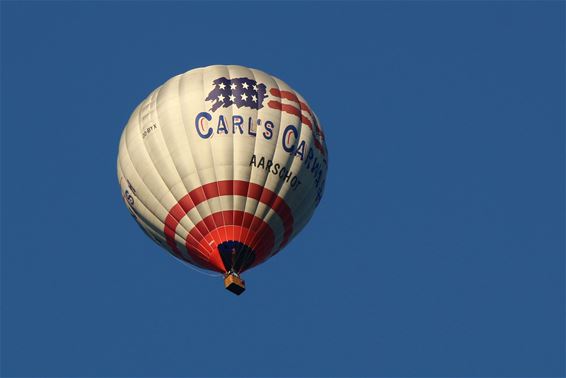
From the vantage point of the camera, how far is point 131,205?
149ft

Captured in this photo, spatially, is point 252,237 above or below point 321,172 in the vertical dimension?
below

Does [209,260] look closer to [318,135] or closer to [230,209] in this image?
[230,209]

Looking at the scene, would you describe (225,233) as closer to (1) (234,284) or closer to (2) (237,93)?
(1) (234,284)

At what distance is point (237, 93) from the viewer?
147 feet

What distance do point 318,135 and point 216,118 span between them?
130 inches

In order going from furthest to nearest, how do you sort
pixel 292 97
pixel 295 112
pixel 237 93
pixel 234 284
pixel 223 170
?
1. pixel 292 97
2. pixel 295 112
3. pixel 237 93
4. pixel 223 170
5. pixel 234 284

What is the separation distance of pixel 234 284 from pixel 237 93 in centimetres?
549

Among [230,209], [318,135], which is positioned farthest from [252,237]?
[318,135]

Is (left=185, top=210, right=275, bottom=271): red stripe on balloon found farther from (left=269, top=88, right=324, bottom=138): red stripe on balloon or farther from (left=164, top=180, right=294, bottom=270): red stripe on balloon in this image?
(left=269, top=88, right=324, bottom=138): red stripe on balloon

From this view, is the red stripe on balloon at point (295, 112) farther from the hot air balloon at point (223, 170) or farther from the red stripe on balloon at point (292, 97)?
the red stripe on balloon at point (292, 97)

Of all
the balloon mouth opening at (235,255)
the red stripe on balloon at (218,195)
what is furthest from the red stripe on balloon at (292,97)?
the balloon mouth opening at (235,255)

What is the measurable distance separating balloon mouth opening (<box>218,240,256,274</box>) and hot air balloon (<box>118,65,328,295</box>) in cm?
3

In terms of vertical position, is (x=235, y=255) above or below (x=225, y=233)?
below

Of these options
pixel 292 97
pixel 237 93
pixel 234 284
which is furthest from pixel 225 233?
pixel 292 97
